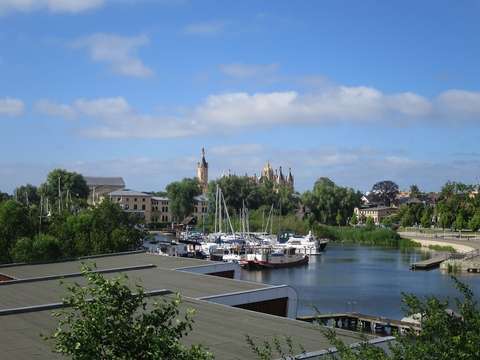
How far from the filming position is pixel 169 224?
11681cm

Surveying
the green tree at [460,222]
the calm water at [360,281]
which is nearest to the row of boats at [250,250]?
the calm water at [360,281]

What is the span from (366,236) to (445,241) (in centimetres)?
1179

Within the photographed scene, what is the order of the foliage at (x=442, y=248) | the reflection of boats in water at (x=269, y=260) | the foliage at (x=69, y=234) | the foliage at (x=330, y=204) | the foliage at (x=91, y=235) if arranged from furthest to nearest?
the foliage at (x=330, y=204)
the foliage at (x=442, y=248)
the reflection of boats in water at (x=269, y=260)
the foliage at (x=91, y=235)
the foliage at (x=69, y=234)

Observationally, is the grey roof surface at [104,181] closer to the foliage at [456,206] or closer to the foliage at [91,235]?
the foliage at [456,206]

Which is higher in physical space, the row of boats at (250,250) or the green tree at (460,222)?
the green tree at (460,222)

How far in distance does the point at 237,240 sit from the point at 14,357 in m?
55.5

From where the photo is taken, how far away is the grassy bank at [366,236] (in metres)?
79.7

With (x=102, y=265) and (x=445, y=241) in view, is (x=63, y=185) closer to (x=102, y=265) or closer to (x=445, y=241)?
(x=445, y=241)

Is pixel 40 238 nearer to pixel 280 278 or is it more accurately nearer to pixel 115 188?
pixel 280 278

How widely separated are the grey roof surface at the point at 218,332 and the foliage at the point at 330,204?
82.3 metres

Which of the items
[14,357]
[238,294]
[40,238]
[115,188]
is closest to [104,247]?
[40,238]

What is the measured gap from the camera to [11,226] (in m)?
38.8

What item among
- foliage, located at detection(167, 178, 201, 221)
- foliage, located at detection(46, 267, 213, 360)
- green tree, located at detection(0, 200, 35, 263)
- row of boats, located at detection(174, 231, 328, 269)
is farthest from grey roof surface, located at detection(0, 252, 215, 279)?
foliage, located at detection(167, 178, 201, 221)

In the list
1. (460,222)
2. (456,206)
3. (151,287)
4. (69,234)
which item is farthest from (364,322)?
(456,206)
